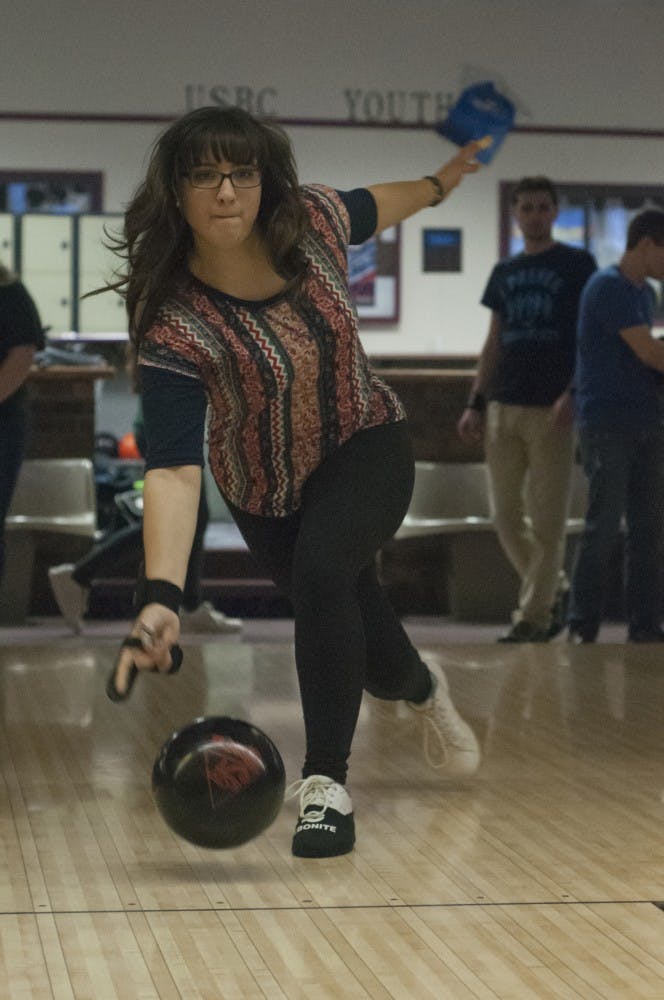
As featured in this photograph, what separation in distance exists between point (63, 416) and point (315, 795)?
4.18m

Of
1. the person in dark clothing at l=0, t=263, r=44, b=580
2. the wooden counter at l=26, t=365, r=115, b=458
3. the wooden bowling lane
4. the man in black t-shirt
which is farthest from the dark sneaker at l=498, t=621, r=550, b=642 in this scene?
the wooden counter at l=26, t=365, r=115, b=458

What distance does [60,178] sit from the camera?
9.48 m

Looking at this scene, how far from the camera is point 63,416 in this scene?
6395 mm

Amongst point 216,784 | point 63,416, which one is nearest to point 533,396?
point 63,416

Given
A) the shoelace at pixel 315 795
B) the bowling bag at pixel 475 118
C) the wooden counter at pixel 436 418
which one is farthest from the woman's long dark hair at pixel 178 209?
the wooden counter at pixel 436 418

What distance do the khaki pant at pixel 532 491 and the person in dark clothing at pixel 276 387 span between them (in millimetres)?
2745

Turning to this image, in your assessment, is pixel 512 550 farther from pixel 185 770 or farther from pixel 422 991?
pixel 422 991

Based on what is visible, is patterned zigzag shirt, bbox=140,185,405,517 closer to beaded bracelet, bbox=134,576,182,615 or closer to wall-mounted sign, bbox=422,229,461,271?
beaded bracelet, bbox=134,576,182,615

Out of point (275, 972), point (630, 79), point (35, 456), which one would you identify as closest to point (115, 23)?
point (630, 79)

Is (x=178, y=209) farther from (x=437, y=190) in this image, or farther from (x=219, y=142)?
(x=437, y=190)

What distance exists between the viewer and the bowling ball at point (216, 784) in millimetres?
2227

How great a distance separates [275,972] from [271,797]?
1.52 ft

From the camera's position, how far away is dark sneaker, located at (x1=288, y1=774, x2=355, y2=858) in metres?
2.38

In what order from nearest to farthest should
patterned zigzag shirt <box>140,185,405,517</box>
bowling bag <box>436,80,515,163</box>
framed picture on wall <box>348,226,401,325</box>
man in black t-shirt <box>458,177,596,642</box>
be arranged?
patterned zigzag shirt <box>140,185,405,517</box> → bowling bag <box>436,80,515,163</box> → man in black t-shirt <box>458,177,596,642</box> → framed picture on wall <box>348,226,401,325</box>
